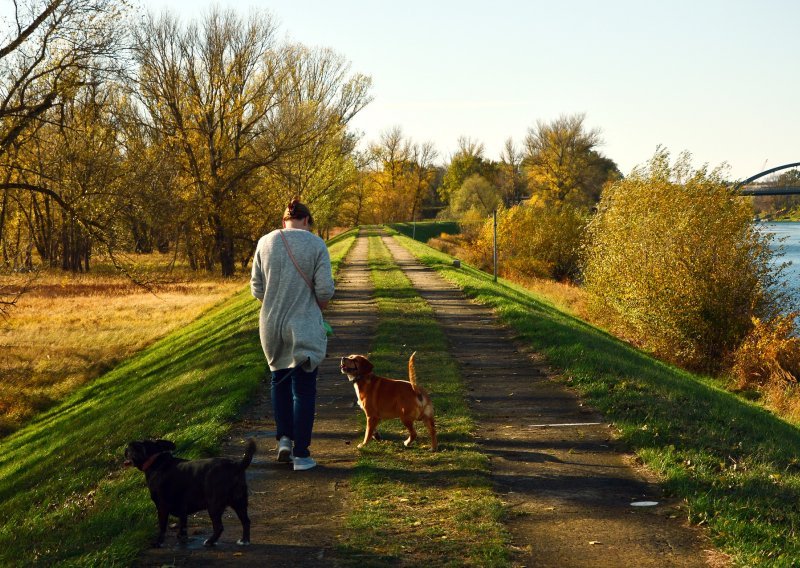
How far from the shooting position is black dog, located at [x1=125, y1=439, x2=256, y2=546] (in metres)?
4.96

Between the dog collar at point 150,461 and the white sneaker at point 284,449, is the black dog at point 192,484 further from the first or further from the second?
the white sneaker at point 284,449

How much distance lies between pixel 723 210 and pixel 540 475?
2035 centimetres

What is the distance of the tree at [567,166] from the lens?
79.3 metres

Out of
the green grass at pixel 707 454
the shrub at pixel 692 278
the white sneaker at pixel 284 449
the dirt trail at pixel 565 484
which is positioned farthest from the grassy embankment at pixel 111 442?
the shrub at pixel 692 278

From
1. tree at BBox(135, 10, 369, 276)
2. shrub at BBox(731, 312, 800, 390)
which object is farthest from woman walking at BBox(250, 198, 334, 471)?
tree at BBox(135, 10, 369, 276)

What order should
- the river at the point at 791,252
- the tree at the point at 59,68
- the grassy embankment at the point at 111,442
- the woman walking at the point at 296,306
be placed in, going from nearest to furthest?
Result: the grassy embankment at the point at 111,442 → the woman walking at the point at 296,306 → the tree at the point at 59,68 → the river at the point at 791,252

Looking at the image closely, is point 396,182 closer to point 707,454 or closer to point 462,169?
point 462,169

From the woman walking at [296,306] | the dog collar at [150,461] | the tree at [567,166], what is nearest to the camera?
the dog collar at [150,461]

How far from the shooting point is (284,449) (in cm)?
674

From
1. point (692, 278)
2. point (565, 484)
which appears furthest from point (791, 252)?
point (565, 484)

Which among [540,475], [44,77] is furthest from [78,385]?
[540,475]

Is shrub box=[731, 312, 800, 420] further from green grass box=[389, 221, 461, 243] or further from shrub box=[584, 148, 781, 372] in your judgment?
green grass box=[389, 221, 461, 243]

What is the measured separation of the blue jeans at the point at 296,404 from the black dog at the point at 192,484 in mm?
1428

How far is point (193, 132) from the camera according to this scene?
135 feet
